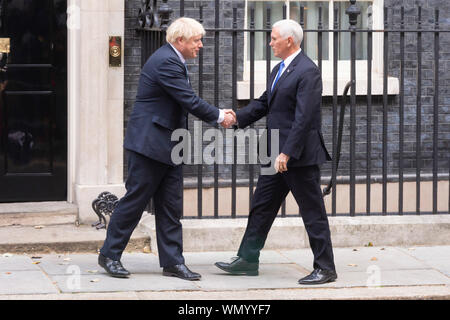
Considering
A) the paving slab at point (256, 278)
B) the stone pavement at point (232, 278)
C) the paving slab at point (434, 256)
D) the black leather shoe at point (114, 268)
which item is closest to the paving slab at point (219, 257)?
the stone pavement at point (232, 278)

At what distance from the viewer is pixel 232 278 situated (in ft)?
23.8

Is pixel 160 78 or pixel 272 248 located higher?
pixel 160 78

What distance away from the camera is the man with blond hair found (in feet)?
22.7

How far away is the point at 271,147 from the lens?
7.16 m

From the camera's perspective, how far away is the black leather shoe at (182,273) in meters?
7.09

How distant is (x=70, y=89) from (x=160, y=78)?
7.51 ft

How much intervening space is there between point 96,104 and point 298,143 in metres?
2.51

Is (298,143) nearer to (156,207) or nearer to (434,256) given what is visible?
(156,207)

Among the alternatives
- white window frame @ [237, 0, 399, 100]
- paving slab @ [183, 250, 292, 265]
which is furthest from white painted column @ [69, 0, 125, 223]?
white window frame @ [237, 0, 399, 100]

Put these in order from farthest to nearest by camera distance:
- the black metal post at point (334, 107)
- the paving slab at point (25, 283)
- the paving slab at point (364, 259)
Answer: the black metal post at point (334, 107) < the paving slab at point (364, 259) < the paving slab at point (25, 283)

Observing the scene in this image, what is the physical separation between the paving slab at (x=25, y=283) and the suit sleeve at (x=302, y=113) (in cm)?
189

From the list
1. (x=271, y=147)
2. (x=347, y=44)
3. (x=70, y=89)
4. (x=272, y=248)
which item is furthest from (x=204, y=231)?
(x=347, y=44)

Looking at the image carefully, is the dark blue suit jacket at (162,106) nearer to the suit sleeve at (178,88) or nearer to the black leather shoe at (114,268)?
the suit sleeve at (178,88)

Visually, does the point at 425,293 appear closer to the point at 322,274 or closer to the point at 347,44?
the point at 322,274
